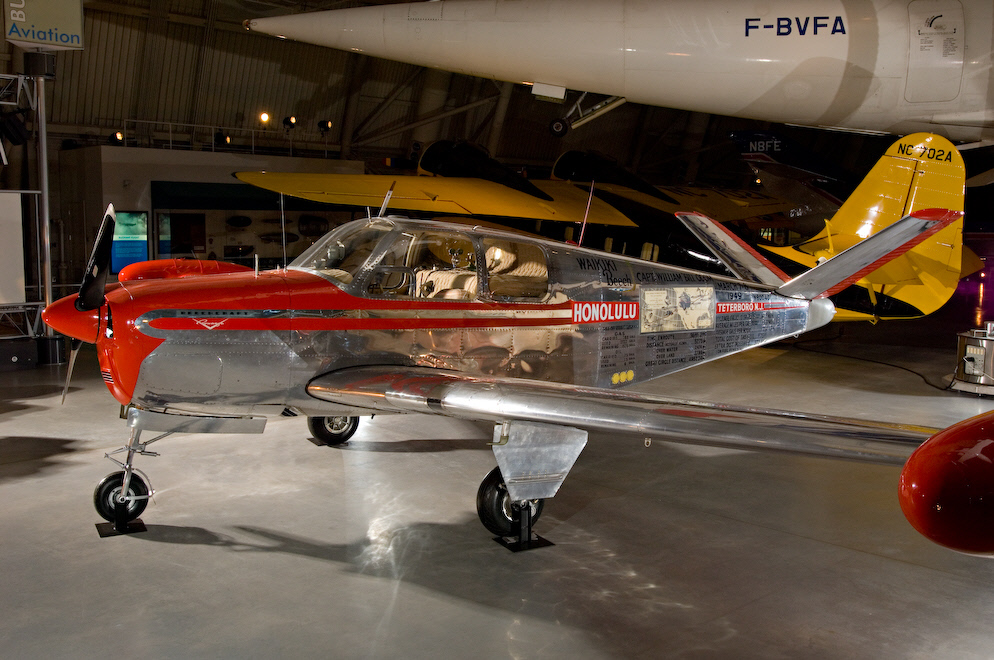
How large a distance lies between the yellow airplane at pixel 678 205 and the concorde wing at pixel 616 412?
8.67 feet

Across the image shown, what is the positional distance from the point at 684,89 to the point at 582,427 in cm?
453

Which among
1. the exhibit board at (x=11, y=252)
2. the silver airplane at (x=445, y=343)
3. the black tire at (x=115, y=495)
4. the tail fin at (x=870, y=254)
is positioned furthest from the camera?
the exhibit board at (x=11, y=252)

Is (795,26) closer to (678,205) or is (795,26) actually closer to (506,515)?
(506,515)

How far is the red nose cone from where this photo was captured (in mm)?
4578

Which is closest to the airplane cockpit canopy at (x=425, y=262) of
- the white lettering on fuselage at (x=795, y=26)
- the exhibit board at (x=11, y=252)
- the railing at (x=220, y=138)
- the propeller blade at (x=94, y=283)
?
the propeller blade at (x=94, y=283)

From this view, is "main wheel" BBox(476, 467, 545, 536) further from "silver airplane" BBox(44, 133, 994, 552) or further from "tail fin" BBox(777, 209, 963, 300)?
"tail fin" BBox(777, 209, 963, 300)

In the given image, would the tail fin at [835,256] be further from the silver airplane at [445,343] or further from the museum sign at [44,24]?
the museum sign at [44,24]

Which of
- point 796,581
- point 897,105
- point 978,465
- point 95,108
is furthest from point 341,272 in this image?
point 95,108

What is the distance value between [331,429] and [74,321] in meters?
2.63

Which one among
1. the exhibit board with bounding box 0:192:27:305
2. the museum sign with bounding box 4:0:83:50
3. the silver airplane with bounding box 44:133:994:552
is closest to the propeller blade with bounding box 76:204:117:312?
the silver airplane with bounding box 44:133:994:552

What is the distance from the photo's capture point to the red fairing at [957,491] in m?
1.12

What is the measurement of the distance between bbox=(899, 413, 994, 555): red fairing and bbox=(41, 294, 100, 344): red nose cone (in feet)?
14.9

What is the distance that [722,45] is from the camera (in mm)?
6969

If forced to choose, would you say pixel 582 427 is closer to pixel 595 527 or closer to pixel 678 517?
pixel 595 527
